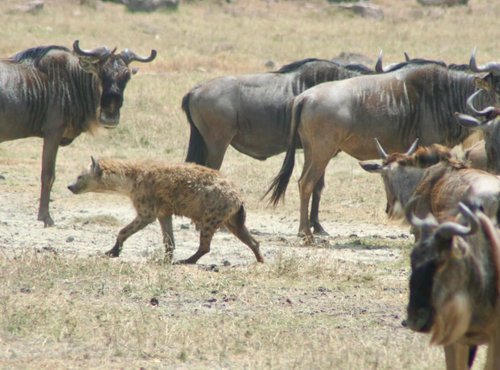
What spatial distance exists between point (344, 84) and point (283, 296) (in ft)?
15.0

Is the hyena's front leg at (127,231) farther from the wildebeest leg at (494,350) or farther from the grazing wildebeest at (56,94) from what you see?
the wildebeest leg at (494,350)

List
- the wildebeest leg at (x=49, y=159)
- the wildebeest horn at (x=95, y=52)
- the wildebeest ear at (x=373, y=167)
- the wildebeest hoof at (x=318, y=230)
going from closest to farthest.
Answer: the wildebeest ear at (x=373, y=167) < the wildebeest leg at (x=49, y=159) < the wildebeest hoof at (x=318, y=230) < the wildebeest horn at (x=95, y=52)

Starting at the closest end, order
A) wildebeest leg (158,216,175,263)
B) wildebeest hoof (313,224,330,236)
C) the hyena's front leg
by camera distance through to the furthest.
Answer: wildebeest leg (158,216,175,263)
the hyena's front leg
wildebeest hoof (313,224,330,236)

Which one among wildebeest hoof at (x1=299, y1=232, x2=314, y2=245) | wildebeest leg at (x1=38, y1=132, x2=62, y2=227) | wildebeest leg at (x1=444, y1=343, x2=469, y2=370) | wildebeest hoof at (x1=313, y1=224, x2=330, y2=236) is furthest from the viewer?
wildebeest hoof at (x1=313, y1=224, x2=330, y2=236)

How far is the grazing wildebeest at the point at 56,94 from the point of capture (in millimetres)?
11977

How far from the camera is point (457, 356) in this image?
5422mm

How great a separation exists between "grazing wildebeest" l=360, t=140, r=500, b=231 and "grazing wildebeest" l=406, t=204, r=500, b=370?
1.25 feet

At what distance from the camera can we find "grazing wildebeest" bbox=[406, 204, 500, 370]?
4.90 m

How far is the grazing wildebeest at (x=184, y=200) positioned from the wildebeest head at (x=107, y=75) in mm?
2905

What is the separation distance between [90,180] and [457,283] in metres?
5.55

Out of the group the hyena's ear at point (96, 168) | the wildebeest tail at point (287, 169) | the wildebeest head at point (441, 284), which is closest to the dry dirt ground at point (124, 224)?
the wildebeest tail at point (287, 169)

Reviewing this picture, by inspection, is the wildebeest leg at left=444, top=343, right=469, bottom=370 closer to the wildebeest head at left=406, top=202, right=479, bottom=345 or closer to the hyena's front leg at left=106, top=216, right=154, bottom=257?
the wildebeest head at left=406, top=202, right=479, bottom=345

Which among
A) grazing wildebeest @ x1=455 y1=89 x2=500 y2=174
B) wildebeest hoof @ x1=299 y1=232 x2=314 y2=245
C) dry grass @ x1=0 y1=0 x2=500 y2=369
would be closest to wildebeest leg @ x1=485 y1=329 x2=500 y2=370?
dry grass @ x1=0 y1=0 x2=500 y2=369

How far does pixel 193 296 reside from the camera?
25.2ft
